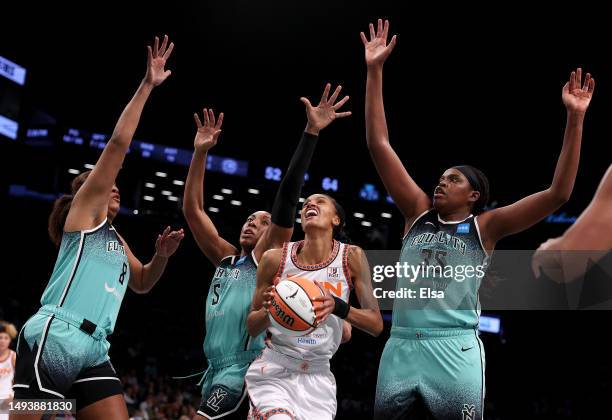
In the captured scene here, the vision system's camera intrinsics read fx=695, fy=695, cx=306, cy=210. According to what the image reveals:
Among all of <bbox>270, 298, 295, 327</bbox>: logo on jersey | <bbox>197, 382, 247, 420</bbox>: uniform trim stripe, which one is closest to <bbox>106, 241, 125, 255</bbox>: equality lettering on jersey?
<bbox>197, 382, 247, 420</bbox>: uniform trim stripe

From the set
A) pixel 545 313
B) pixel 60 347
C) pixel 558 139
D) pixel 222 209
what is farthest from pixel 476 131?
pixel 60 347

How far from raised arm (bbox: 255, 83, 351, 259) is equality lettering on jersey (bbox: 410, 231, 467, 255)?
847mm

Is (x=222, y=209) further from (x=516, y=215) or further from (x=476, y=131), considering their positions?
(x=516, y=215)

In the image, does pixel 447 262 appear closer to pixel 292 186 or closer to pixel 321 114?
pixel 292 186

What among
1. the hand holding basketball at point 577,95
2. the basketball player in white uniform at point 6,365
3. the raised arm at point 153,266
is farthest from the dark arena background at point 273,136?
the hand holding basketball at point 577,95

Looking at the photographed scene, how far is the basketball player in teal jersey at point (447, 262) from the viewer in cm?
398

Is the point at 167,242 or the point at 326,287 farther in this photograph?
the point at 167,242

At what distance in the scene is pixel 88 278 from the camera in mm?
4461

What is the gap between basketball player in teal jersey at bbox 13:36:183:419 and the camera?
4.20 meters

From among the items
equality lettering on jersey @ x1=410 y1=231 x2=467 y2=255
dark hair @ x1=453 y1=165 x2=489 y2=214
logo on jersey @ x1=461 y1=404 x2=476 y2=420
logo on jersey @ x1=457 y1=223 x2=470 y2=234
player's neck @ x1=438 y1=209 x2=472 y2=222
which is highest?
dark hair @ x1=453 y1=165 x2=489 y2=214

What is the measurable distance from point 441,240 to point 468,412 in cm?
104

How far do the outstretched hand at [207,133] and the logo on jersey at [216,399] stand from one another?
2.10 meters

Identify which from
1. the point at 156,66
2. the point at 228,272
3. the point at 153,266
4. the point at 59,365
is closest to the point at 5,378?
the point at 153,266

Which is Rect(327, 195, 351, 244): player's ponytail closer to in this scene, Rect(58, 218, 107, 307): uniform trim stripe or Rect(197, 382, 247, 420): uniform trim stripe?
Rect(197, 382, 247, 420): uniform trim stripe
